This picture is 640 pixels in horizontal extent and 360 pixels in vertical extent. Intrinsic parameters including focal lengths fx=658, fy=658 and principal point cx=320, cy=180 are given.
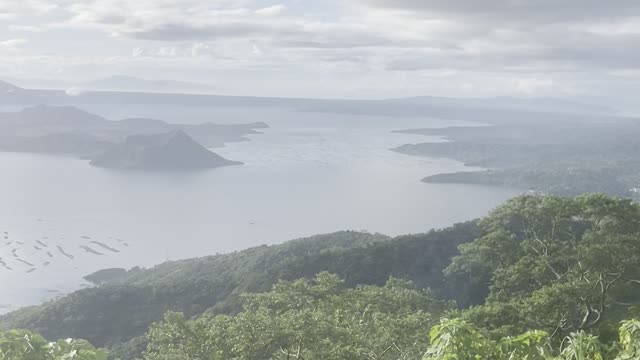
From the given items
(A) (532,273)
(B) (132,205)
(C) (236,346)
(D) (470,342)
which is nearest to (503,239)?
(A) (532,273)

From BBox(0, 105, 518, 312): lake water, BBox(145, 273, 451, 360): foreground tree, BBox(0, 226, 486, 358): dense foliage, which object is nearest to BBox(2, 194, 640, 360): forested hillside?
BBox(145, 273, 451, 360): foreground tree

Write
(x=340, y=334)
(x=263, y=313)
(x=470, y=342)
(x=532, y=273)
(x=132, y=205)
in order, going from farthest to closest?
1. (x=132, y=205)
2. (x=532, y=273)
3. (x=263, y=313)
4. (x=340, y=334)
5. (x=470, y=342)

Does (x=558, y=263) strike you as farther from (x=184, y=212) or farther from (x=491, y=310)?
(x=184, y=212)

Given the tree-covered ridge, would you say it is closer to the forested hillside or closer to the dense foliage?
the forested hillside

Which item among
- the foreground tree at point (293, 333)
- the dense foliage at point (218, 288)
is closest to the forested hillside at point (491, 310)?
the foreground tree at point (293, 333)

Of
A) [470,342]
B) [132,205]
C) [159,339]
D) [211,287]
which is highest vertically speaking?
[470,342]

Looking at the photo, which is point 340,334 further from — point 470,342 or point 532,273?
point 470,342

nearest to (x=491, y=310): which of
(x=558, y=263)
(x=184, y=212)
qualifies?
(x=558, y=263)
